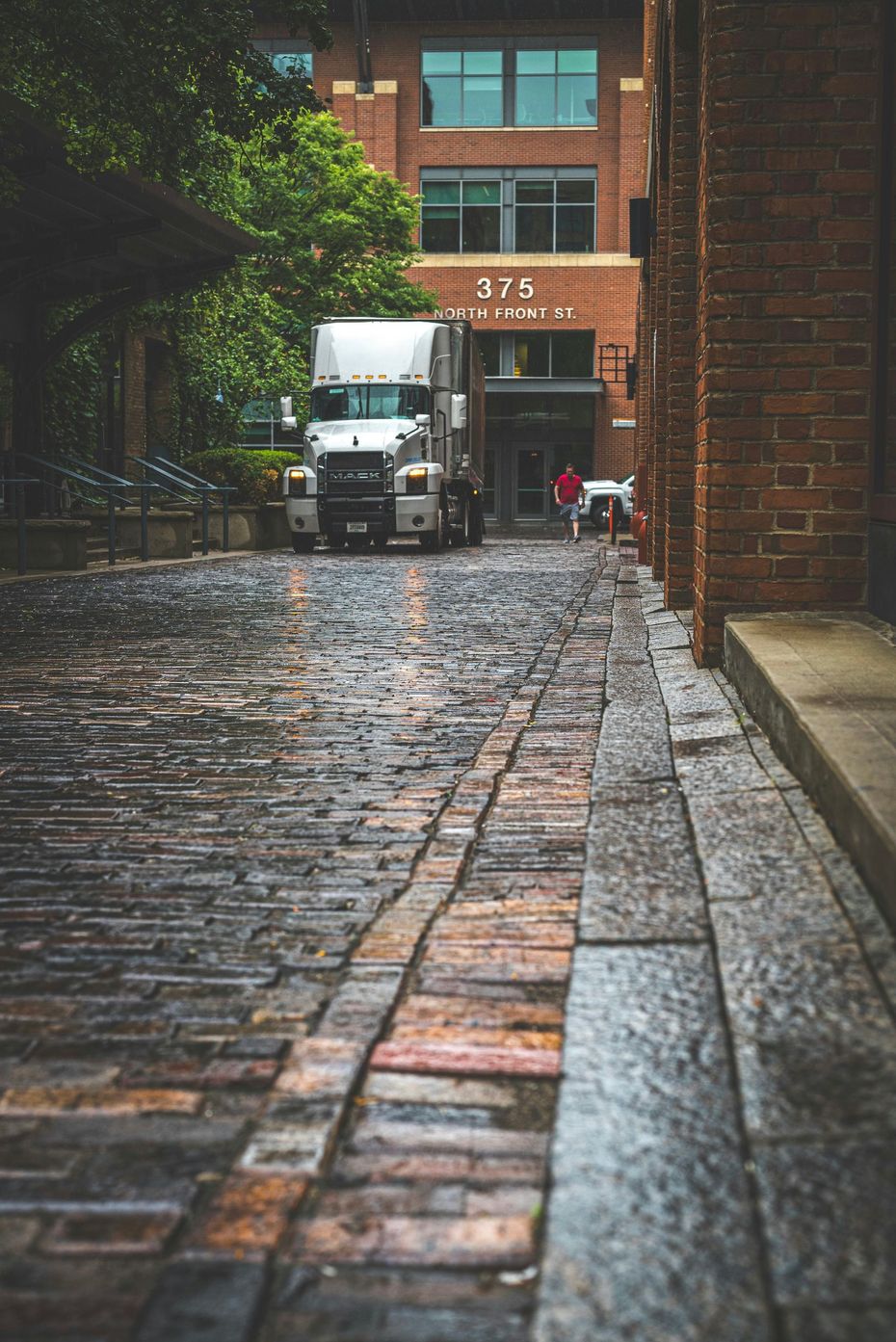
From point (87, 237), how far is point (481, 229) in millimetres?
34398

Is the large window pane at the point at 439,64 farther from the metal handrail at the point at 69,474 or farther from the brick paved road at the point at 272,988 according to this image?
the brick paved road at the point at 272,988

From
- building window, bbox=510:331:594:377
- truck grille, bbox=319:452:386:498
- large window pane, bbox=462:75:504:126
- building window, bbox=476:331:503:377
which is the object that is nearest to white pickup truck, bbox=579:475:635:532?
building window, bbox=510:331:594:377

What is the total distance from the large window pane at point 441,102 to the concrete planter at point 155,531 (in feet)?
108

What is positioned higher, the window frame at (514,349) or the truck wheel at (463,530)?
the window frame at (514,349)

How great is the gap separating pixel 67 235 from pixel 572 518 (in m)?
16.2

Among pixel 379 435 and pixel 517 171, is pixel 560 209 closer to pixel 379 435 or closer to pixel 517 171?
pixel 517 171

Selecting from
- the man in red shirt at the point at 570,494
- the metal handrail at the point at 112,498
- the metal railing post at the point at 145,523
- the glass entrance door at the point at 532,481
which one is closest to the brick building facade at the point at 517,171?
the glass entrance door at the point at 532,481

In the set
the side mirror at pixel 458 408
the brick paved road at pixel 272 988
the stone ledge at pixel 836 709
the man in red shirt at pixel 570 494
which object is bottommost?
the brick paved road at pixel 272 988

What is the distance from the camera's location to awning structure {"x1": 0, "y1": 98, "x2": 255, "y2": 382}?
15.8 meters

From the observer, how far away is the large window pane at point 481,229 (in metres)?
51.6

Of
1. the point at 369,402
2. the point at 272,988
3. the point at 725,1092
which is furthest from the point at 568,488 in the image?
the point at 725,1092

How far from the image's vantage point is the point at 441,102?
51.7m

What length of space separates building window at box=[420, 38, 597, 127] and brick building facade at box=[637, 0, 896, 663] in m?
46.7

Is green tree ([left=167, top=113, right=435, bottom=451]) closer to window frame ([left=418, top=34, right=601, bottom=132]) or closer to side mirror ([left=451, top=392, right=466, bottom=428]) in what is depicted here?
side mirror ([left=451, top=392, right=466, bottom=428])
